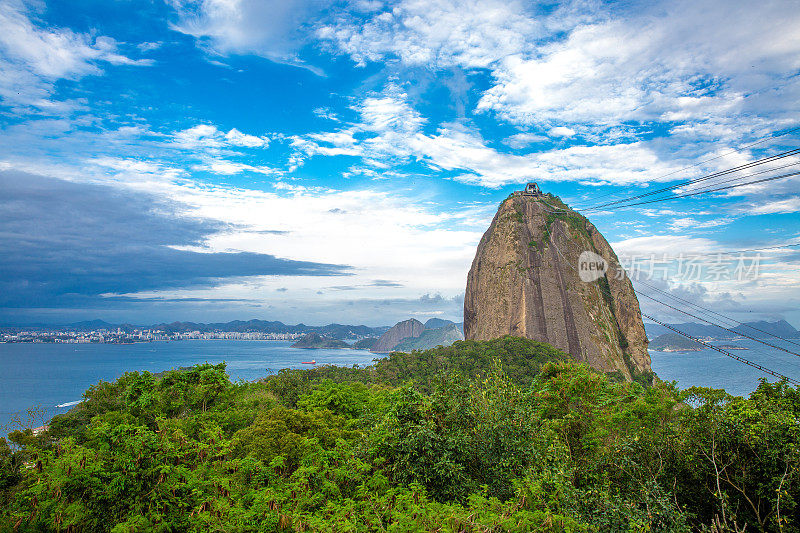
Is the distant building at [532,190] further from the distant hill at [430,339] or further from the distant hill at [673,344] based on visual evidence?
the distant hill at [673,344]

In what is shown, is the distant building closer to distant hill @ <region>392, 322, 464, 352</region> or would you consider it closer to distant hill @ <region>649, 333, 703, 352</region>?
distant hill @ <region>392, 322, 464, 352</region>

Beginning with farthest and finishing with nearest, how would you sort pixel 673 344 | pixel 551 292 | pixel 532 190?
pixel 673 344
pixel 532 190
pixel 551 292

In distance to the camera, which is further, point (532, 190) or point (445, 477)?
point (532, 190)

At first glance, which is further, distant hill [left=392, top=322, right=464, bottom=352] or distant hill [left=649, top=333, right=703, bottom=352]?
distant hill [left=392, top=322, right=464, bottom=352]

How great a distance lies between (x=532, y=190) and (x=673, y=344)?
15557 cm

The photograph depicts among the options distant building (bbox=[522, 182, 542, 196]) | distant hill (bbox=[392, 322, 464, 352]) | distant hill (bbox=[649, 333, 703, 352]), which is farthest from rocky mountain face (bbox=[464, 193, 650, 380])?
distant hill (bbox=[649, 333, 703, 352])

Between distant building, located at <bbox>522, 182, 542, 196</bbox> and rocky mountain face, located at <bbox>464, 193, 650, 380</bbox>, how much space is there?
147cm

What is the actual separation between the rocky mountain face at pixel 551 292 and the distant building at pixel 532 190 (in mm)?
1471

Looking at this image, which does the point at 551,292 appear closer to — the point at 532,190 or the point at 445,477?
the point at 532,190

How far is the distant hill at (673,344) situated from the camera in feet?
576

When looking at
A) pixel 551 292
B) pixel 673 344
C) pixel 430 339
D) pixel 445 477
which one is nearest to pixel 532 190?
pixel 551 292

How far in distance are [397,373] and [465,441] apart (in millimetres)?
38810

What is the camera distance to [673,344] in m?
179

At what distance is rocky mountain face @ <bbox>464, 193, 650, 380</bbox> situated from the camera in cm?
5491
